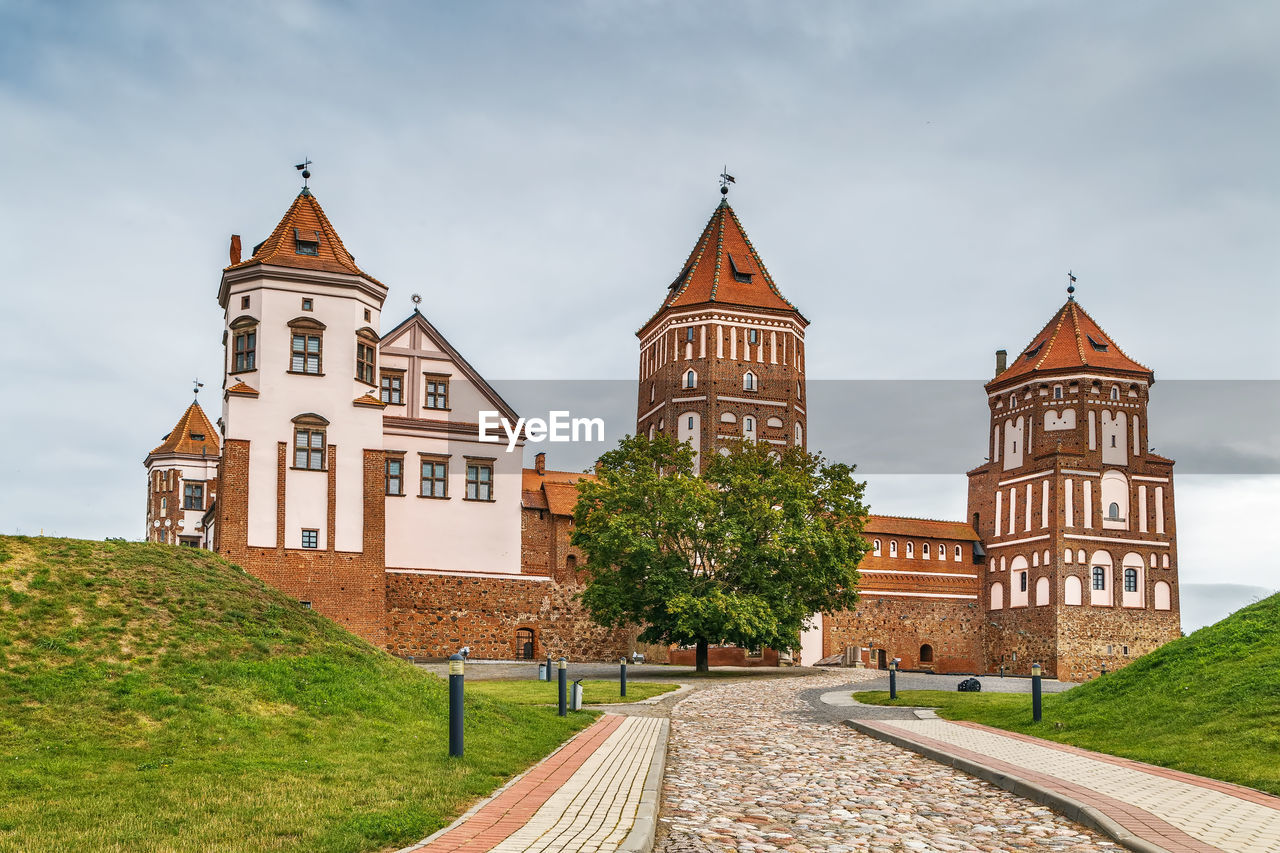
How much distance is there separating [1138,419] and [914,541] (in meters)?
14.9

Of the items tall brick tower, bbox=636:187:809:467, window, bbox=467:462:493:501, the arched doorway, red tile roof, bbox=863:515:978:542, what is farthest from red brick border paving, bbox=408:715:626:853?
red tile roof, bbox=863:515:978:542

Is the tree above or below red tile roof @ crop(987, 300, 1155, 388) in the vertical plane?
below

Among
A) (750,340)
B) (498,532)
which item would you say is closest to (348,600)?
(498,532)

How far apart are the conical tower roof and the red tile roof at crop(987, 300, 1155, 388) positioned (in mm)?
16850

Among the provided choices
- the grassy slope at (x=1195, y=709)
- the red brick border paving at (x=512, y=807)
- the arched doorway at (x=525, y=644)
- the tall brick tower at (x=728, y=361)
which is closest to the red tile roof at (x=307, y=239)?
the arched doorway at (x=525, y=644)

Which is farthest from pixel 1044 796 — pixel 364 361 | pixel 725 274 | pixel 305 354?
pixel 725 274

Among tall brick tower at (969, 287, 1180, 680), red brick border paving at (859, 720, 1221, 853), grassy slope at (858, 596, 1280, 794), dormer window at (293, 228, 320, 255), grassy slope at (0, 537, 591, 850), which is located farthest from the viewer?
tall brick tower at (969, 287, 1180, 680)

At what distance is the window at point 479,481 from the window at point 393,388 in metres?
4.02

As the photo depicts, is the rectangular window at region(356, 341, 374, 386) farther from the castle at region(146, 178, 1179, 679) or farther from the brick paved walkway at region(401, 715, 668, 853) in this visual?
the brick paved walkway at region(401, 715, 668, 853)

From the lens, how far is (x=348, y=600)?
44.2 m

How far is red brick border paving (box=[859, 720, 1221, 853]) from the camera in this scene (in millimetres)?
9531

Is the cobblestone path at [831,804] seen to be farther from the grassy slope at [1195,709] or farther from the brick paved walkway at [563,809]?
the grassy slope at [1195,709]

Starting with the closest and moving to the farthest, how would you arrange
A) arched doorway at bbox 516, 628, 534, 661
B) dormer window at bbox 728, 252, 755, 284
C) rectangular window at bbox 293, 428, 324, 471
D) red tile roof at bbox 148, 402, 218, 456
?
rectangular window at bbox 293, 428, 324, 471 < arched doorway at bbox 516, 628, 534, 661 < dormer window at bbox 728, 252, 755, 284 < red tile roof at bbox 148, 402, 218, 456

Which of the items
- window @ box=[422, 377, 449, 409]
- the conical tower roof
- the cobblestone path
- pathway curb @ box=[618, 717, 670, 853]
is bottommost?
the cobblestone path
